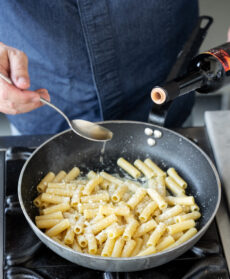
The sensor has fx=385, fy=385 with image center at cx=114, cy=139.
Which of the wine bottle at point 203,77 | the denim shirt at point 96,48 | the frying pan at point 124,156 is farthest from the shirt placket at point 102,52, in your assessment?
the wine bottle at point 203,77

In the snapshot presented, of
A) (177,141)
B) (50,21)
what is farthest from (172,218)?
(50,21)

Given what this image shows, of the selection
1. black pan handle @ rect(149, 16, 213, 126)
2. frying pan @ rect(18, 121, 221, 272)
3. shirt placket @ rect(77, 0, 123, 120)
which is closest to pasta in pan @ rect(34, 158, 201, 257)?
frying pan @ rect(18, 121, 221, 272)

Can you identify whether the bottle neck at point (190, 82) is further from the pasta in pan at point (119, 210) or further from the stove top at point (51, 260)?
the stove top at point (51, 260)

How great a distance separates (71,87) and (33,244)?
546 mm

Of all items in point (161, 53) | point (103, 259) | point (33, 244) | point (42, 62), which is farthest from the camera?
point (161, 53)

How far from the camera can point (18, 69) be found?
0.92 meters

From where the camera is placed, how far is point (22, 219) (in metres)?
0.97

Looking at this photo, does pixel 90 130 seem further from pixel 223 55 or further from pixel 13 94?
pixel 223 55

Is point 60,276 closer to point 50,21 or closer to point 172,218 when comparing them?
point 172,218

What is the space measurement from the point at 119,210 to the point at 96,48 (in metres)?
0.50

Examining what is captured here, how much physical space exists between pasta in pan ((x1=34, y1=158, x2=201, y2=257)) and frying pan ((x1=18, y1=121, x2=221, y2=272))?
31 millimetres

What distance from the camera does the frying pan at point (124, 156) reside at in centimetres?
101

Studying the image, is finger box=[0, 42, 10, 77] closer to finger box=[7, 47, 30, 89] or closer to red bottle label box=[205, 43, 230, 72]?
finger box=[7, 47, 30, 89]

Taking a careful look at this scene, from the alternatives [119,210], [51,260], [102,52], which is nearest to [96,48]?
[102,52]
